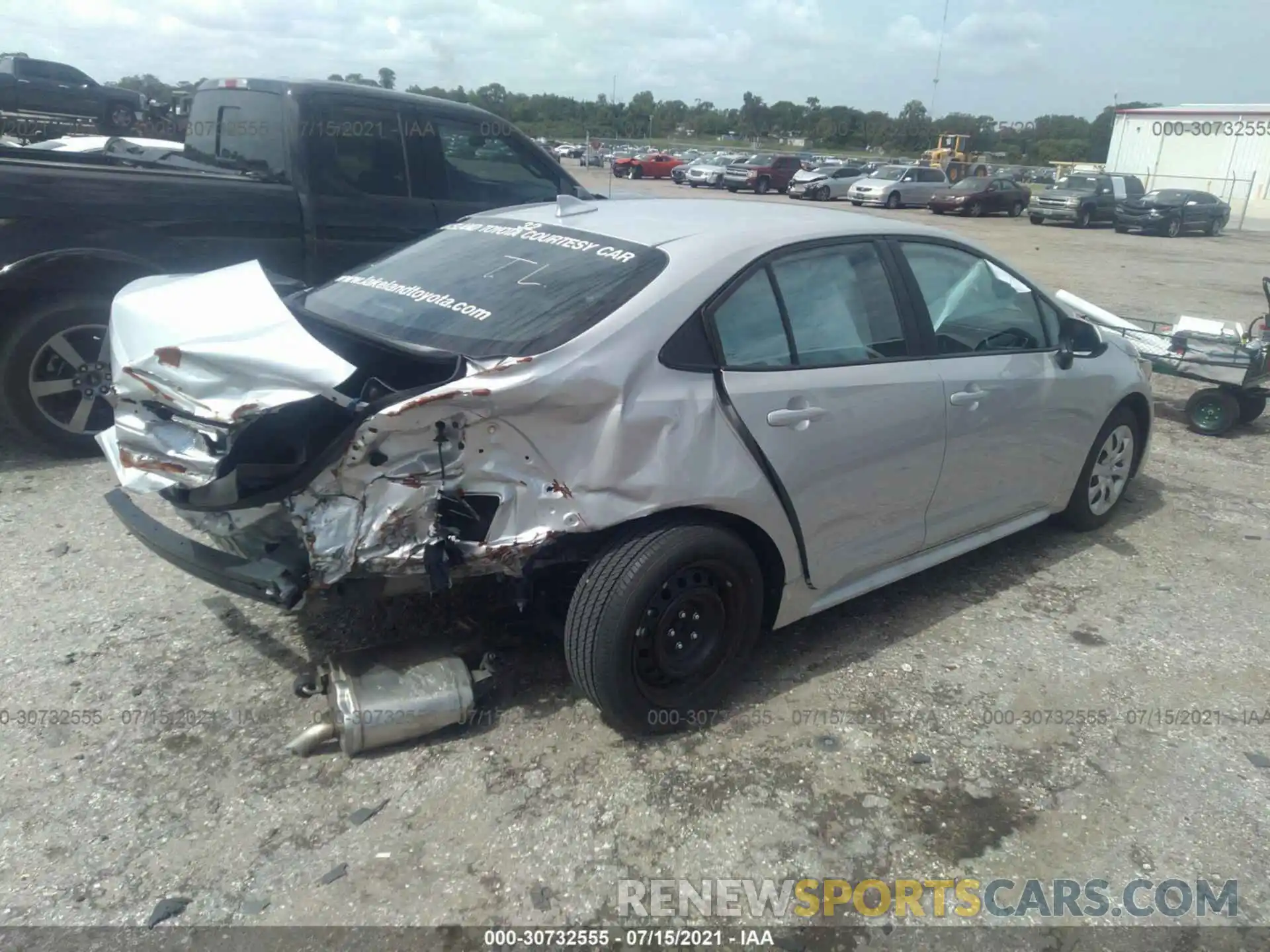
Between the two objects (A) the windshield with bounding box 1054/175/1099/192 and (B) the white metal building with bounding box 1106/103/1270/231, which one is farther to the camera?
(B) the white metal building with bounding box 1106/103/1270/231

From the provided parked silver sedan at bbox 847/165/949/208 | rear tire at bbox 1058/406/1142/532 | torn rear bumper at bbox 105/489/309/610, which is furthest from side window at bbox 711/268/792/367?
parked silver sedan at bbox 847/165/949/208

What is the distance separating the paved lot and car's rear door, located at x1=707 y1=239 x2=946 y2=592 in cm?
55

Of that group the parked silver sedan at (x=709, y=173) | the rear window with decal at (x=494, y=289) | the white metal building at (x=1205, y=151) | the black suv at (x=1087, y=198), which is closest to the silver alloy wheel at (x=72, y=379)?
the rear window with decal at (x=494, y=289)

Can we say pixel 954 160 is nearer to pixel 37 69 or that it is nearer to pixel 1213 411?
pixel 37 69

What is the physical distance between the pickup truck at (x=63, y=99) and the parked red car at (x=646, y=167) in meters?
24.4

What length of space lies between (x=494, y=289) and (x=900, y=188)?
29963 millimetres

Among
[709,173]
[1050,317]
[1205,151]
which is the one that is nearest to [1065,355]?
[1050,317]

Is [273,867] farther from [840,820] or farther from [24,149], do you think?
[24,149]

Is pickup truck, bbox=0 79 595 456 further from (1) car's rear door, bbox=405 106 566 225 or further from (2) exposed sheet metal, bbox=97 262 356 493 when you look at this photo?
(2) exposed sheet metal, bbox=97 262 356 493

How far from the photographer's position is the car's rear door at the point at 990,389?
3.77m

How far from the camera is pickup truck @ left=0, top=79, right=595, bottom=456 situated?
489cm

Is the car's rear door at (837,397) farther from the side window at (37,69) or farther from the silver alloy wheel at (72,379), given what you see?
the side window at (37,69)

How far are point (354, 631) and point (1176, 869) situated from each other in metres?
2.87

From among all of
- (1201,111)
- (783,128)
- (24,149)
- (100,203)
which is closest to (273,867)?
(100,203)
